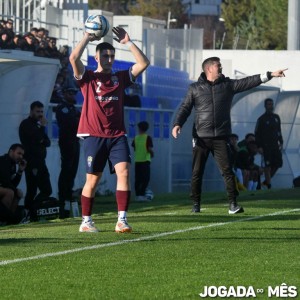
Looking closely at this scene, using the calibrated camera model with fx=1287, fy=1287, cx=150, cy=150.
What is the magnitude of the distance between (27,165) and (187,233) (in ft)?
22.0

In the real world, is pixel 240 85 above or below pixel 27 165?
above

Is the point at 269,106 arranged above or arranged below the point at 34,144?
below

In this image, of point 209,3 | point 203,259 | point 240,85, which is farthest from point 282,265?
point 209,3

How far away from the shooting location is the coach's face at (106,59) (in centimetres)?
1358

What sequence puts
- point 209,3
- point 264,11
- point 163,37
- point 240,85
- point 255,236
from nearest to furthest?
point 255,236
point 240,85
point 163,37
point 264,11
point 209,3

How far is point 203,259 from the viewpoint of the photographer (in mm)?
10781

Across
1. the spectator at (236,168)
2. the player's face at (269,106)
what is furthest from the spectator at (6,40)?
the player's face at (269,106)

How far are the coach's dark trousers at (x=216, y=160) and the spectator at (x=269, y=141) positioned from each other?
12.7 meters

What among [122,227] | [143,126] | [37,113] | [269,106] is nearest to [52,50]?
[143,126]

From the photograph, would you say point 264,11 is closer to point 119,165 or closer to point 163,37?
point 163,37

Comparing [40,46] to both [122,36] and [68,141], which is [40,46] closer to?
[68,141]

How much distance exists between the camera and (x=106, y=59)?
13664 mm

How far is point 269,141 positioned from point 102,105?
1654 cm

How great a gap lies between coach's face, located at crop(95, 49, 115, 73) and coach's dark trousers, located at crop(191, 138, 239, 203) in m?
3.28
